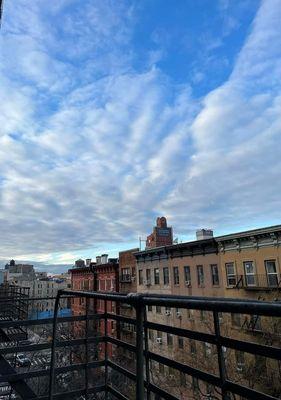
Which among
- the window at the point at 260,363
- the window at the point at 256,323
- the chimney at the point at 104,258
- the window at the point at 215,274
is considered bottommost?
the window at the point at 260,363

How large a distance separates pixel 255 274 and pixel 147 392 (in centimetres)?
2331

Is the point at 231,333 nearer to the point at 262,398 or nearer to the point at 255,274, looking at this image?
the point at 255,274

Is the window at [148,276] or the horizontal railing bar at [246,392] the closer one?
the horizontal railing bar at [246,392]

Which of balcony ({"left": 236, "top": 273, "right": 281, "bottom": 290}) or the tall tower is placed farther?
the tall tower

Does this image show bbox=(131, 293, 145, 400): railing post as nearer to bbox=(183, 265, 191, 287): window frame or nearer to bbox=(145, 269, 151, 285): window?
bbox=(183, 265, 191, 287): window frame

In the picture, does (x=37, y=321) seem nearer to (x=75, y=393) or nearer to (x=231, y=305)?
(x=75, y=393)

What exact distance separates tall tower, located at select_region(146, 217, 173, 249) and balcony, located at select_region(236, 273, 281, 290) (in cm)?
2088

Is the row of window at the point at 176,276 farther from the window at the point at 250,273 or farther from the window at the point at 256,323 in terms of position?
the window at the point at 256,323

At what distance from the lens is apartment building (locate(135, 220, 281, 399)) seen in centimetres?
1900

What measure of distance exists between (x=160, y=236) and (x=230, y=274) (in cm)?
2022

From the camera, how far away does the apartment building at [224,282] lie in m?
19.0

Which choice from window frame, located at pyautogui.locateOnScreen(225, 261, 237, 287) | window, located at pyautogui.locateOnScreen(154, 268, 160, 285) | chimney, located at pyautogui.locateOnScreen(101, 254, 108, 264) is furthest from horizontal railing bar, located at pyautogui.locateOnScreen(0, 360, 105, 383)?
chimney, located at pyautogui.locateOnScreen(101, 254, 108, 264)

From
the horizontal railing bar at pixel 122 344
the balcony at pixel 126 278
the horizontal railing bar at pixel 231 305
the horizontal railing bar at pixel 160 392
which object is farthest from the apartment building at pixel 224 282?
the horizontal railing bar at pixel 231 305

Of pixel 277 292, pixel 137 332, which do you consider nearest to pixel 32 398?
pixel 137 332
